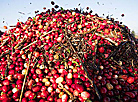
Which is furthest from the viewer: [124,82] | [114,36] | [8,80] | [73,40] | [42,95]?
[114,36]

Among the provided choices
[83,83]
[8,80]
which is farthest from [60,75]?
[8,80]

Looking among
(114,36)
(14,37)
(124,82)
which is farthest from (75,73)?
(14,37)

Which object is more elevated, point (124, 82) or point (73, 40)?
point (73, 40)

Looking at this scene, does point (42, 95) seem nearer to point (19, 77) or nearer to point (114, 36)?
point (19, 77)

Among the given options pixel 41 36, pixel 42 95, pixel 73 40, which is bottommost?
pixel 42 95

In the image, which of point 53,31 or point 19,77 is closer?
point 19,77

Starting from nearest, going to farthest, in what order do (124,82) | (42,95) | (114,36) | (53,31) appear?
1. (42,95)
2. (124,82)
3. (53,31)
4. (114,36)

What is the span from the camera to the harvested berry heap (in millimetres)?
2051

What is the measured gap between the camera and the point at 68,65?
2410 millimetres

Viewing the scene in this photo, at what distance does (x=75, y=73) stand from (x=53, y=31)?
1.38 meters

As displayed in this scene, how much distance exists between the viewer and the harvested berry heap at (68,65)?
2051 millimetres

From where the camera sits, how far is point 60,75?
2316 mm

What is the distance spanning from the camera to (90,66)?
7.64 feet

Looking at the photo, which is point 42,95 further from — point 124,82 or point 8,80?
point 124,82
